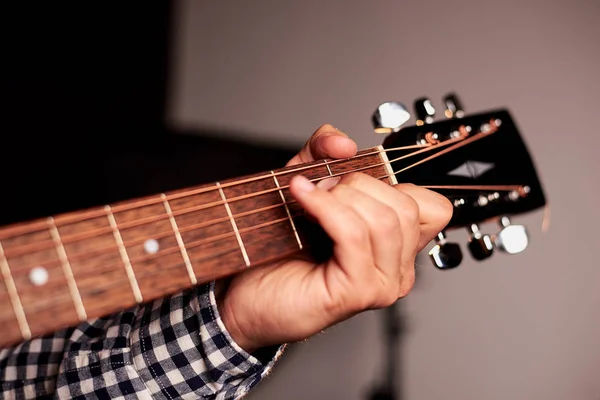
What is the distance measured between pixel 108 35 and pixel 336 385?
1115 mm

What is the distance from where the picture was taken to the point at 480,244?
2.39ft

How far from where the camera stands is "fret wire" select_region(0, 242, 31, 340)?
16.7 inches

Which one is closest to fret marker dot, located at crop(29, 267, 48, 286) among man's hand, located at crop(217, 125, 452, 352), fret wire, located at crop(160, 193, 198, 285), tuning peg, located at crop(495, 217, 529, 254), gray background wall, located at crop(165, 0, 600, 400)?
fret wire, located at crop(160, 193, 198, 285)

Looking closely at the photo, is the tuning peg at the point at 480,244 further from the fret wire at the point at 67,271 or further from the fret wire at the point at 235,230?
the fret wire at the point at 67,271

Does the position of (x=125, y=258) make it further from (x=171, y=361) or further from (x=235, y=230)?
(x=171, y=361)

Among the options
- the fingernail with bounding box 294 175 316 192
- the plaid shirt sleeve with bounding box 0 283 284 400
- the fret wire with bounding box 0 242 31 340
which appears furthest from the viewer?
the plaid shirt sleeve with bounding box 0 283 284 400

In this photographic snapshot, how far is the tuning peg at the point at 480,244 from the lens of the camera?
724 millimetres

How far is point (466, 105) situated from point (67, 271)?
1.04 m

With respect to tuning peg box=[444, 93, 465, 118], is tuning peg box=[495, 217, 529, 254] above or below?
below

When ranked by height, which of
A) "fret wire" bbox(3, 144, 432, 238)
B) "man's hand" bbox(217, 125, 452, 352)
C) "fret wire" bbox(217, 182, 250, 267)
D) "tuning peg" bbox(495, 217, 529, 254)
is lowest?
"tuning peg" bbox(495, 217, 529, 254)

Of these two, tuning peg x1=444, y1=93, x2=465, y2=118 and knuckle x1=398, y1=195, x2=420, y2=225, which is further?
tuning peg x1=444, y1=93, x2=465, y2=118

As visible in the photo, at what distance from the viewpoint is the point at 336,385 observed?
1279 mm

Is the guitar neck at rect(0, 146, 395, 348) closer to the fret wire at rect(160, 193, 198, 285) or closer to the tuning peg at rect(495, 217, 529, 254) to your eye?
the fret wire at rect(160, 193, 198, 285)

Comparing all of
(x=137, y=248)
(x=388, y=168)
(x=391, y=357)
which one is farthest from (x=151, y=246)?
(x=391, y=357)
